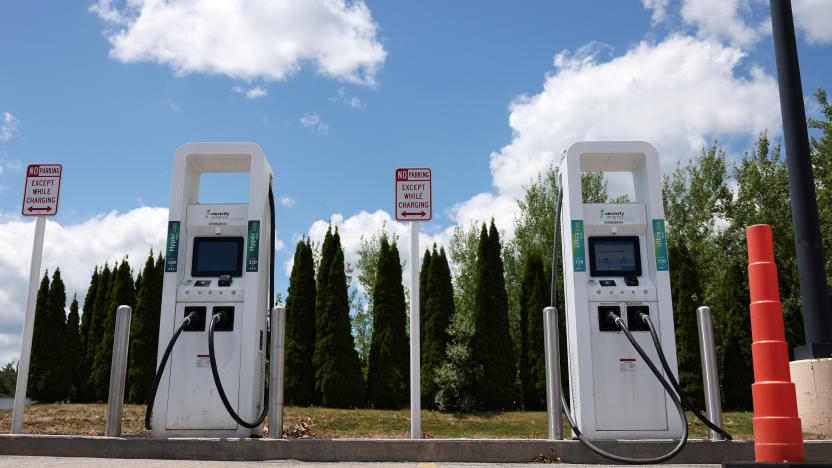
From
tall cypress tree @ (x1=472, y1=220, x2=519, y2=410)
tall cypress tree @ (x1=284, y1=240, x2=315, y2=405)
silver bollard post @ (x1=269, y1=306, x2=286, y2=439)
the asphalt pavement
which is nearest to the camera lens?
the asphalt pavement

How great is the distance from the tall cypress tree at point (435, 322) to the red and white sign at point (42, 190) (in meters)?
10.1

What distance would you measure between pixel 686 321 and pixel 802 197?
11130 millimetres

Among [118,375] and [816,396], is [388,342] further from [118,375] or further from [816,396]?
[816,396]

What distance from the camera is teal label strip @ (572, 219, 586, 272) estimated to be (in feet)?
24.0

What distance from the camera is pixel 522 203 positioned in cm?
2878

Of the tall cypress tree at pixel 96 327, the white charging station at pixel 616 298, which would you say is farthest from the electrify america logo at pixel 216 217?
the tall cypress tree at pixel 96 327

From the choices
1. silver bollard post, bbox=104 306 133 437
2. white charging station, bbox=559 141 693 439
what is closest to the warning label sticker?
white charging station, bbox=559 141 693 439

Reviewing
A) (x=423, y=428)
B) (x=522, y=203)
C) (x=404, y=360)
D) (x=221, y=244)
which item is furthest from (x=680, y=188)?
(x=221, y=244)

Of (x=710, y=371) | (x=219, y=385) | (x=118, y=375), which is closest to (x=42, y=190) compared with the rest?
(x=118, y=375)

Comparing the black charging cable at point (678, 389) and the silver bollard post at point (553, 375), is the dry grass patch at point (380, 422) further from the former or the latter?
the black charging cable at point (678, 389)

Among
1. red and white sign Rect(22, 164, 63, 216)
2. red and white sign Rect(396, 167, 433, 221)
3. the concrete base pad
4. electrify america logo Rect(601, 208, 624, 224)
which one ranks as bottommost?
the concrete base pad

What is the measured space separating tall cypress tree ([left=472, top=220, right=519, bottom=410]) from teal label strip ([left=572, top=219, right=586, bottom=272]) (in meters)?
9.66

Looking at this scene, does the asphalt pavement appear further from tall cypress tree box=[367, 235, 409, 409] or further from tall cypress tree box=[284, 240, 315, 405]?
tall cypress tree box=[367, 235, 409, 409]

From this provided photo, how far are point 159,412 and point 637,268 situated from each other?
562 cm
